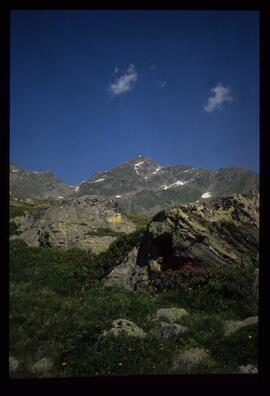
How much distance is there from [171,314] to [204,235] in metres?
5.14

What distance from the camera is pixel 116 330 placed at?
33.9 feet

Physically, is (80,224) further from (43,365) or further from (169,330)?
(43,365)

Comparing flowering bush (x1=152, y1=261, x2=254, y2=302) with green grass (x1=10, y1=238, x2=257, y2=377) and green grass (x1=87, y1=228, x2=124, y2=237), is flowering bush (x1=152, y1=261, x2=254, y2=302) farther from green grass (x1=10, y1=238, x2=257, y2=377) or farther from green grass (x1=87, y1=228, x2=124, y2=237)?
green grass (x1=87, y1=228, x2=124, y2=237)

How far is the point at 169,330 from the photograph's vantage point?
1069 centimetres

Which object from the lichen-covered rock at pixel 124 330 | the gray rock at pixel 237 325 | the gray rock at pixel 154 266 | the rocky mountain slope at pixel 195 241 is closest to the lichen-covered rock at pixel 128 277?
the rocky mountain slope at pixel 195 241

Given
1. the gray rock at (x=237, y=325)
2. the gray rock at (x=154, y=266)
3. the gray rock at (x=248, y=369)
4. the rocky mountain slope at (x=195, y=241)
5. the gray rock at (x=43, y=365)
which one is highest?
the rocky mountain slope at (x=195, y=241)

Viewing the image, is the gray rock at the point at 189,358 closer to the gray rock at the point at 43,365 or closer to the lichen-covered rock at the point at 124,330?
the lichen-covered rock at the point at 124,330

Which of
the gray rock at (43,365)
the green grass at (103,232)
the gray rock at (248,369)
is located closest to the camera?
the gray rock at (248,369)

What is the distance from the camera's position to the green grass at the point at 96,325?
29.9ft

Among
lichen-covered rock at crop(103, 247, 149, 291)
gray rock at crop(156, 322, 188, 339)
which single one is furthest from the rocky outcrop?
gray rock at crop(156, 322, 188, 339)

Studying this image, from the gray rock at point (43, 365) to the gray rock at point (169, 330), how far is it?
2.53 meters

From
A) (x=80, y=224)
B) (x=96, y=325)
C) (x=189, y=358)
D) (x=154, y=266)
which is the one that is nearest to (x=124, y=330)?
(x=96, y=325)
